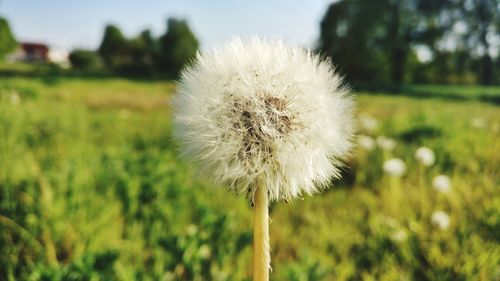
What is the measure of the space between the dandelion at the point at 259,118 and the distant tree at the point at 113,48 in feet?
174

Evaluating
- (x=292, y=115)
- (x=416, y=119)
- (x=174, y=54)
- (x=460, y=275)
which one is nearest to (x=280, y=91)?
(x=292, y=115)

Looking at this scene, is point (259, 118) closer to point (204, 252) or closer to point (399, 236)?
point (204, 252)

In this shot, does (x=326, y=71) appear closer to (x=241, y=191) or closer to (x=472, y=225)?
(x=241, y=191)

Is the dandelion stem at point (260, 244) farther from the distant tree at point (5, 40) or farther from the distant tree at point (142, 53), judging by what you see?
the distant tree at point (5, 40)

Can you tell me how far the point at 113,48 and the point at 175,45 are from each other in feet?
46.3

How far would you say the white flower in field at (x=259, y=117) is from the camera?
100 centimetres

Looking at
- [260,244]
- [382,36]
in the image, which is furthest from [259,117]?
[382,36]

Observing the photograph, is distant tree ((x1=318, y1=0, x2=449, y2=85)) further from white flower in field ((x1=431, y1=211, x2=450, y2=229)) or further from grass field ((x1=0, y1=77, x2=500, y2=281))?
white flower in field ((x1=431, y1=211, x2=450, y2=229))

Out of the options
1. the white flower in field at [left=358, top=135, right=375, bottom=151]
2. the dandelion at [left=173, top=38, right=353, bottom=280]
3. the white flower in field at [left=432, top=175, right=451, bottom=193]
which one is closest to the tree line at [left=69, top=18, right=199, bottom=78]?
the white flower in field at [left=358, top=135, right=375, bottom=151]

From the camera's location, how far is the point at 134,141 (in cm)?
529

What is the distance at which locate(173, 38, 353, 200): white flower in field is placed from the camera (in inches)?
39.6

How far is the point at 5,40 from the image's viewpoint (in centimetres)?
6006

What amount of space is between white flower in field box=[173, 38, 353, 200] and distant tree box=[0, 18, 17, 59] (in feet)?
219

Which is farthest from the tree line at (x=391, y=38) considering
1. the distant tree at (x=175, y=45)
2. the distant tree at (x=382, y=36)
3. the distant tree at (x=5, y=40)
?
the distant tree at (x=5, y=40)
